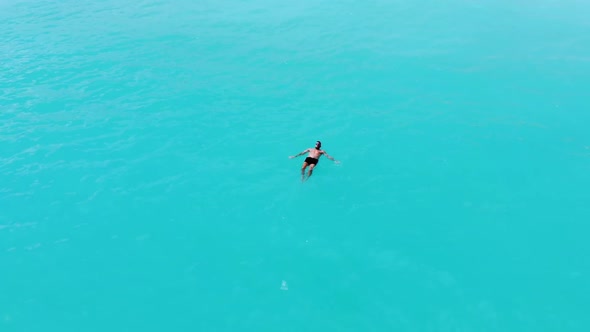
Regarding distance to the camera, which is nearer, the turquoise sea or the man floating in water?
the turquoise sea

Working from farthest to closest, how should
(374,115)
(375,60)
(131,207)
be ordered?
1. (375,60)
2. (374,115)
3. (131,207)

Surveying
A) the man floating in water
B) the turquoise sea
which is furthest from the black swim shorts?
the turquoise sea

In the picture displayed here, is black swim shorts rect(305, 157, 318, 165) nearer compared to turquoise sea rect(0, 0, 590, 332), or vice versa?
turquoise sea rect(0, 0, 590, 332)

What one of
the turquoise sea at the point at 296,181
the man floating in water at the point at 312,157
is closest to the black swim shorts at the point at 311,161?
the man floating in water at the point at 312,157

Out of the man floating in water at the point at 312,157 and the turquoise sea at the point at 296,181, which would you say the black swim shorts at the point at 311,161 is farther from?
the turquoise sea at the point at 296,181

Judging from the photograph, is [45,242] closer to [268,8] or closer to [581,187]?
[581,187]

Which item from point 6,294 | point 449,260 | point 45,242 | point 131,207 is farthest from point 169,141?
point 449,260

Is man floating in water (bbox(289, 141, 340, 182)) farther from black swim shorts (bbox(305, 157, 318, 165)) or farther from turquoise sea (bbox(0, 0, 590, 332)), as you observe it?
turquoise sea (bbox(0, 0, 590, 332))

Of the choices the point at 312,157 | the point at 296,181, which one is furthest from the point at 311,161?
the point at 296,181
